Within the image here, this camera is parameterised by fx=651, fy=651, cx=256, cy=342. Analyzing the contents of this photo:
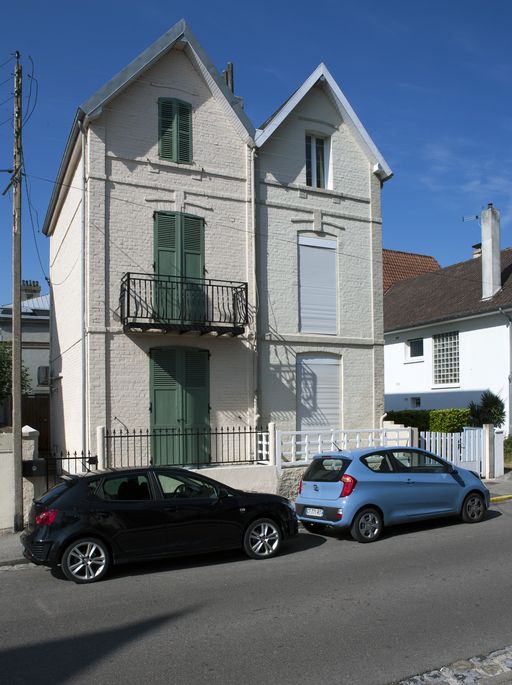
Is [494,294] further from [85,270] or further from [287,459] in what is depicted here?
[85,270]

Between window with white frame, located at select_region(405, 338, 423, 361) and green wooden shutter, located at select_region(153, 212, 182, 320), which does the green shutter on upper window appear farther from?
window with white frame, located at select_region(405, 338, 423, 361)

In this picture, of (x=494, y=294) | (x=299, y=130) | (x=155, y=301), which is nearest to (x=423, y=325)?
(x=494, y=294)

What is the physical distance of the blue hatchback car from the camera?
10312 mm

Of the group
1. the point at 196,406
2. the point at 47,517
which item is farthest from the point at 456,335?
the point at 47,517

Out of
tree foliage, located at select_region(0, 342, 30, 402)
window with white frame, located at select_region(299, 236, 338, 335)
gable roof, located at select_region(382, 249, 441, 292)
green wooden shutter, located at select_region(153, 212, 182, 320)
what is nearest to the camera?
green wooden shutter, located at select_region(153, 212, 182, 320)

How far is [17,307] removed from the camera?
11211mm

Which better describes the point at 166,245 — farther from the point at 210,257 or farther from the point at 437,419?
the point at 437,419

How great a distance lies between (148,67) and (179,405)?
25.7 feet

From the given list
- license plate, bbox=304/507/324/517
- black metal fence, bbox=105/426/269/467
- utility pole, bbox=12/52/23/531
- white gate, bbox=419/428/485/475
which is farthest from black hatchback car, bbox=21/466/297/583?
white gate, bbox=419/428/485/475

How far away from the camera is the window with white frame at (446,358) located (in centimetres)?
2531

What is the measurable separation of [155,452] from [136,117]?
25.2 ft

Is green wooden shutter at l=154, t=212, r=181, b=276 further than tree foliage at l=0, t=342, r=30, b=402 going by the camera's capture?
No

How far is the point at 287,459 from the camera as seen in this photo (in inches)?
619

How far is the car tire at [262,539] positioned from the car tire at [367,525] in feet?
4.61
